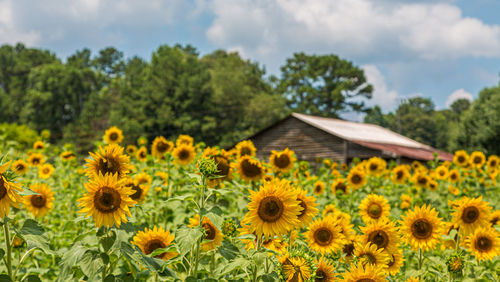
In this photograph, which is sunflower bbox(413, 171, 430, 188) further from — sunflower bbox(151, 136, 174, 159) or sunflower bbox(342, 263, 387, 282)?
sunflower bbox(342, 263, 387, 282)

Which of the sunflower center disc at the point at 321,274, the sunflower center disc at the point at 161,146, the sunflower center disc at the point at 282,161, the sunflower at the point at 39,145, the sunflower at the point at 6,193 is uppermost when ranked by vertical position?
the sunflower center disc at the point at 161,146

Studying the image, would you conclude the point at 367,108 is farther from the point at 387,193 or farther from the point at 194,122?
the point at 387,193

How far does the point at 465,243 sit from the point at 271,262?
1.90 m

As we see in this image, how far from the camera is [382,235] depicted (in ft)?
9.26

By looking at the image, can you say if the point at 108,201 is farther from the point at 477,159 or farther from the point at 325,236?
the point at 477,159

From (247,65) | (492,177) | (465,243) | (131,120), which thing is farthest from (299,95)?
(465,243)

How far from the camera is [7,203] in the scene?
2.00 m

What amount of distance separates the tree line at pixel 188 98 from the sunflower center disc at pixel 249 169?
30.3 meters

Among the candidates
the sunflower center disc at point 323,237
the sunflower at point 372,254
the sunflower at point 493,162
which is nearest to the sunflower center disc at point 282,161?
the sunflower center disc at point 323,237

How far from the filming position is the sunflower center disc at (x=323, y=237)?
2828mm

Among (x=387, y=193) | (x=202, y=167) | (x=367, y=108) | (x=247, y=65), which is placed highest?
(x=247, y=65)

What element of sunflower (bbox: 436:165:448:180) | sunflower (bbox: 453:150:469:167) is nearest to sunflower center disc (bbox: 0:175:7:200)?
sunflower (bbox: 436:165:448:180)

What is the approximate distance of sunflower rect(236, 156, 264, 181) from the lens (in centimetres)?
439

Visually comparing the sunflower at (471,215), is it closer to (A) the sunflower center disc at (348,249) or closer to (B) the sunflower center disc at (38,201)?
(A) the sunflower center disc at (348,249)
